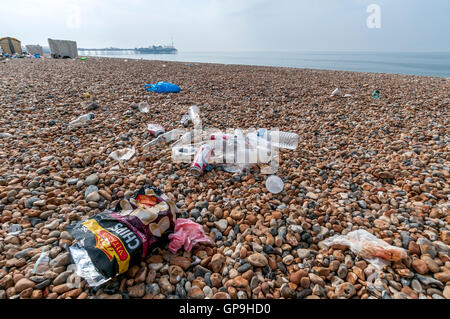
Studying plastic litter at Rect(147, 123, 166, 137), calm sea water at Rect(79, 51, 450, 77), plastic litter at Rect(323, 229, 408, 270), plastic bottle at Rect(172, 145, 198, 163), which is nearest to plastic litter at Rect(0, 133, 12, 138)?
plastic litter at Rect(147, 123, 166, 137)

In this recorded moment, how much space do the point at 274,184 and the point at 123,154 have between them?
2.18 metres

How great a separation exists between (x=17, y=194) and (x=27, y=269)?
3.66 feet

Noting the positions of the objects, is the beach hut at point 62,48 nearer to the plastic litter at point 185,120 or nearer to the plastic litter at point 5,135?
the plastic litter at point 5,135

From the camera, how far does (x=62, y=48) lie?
66.1 ft

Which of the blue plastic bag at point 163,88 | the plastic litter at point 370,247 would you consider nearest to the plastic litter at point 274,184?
the plastic litter at point 370,247

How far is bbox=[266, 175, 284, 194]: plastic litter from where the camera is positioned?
8.45 feet

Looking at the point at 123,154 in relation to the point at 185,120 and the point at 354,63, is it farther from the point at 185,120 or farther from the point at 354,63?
the point at 354,63

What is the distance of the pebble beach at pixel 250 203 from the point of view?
155cm

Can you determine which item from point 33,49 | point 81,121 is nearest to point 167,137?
point 81,121

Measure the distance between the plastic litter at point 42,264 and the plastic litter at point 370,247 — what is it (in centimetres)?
213

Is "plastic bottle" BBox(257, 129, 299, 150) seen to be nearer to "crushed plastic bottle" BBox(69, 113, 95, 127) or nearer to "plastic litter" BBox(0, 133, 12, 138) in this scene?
"crushed plastic bottle" BBox(69, 113, 95, 127)

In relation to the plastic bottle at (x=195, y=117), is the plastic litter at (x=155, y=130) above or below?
below

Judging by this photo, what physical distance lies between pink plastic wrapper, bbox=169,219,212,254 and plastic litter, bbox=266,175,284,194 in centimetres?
100

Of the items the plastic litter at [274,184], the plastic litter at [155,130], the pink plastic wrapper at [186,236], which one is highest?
the plastic litter at [155,130]
